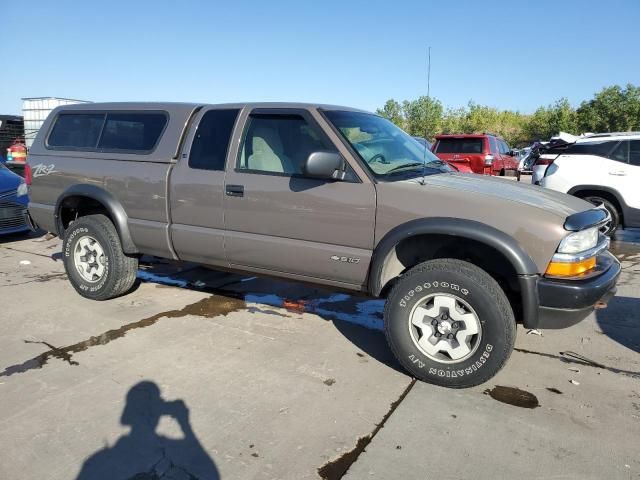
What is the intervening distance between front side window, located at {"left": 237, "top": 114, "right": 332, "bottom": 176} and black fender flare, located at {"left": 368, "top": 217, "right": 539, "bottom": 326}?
949 millimetres

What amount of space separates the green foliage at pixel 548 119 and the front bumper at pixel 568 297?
28877 millimetres

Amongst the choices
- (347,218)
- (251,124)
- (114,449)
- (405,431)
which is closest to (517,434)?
(405,431)

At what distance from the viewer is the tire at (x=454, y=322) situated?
10.1 feet

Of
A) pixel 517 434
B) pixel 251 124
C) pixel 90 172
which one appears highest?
pixel 251 124

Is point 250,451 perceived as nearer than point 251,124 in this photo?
Yes

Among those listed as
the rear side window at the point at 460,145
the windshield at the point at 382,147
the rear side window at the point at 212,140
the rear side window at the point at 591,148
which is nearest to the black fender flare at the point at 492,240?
the windshield at the point at 382,147

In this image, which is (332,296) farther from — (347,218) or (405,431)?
(405,431)

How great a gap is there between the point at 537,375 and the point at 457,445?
117cm

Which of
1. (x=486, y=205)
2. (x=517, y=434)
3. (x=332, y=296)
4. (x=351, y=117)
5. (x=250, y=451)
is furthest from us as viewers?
(x=332, y=296)

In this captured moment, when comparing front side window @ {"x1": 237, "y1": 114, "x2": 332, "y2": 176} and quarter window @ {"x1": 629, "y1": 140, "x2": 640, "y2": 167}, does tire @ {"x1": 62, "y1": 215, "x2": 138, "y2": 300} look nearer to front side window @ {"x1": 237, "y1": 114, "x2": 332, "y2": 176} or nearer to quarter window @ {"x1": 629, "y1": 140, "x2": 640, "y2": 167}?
front side window @ {"x1": 237, "y1": 114, "x2": 332, "y2": 176}

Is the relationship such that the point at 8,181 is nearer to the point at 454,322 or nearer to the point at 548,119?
the point at 454,322

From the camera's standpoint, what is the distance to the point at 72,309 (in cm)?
464

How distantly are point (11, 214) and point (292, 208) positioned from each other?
6092mm

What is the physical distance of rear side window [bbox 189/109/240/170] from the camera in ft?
13.5
